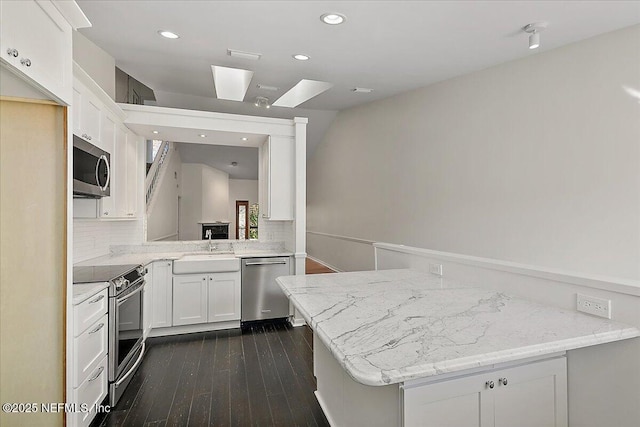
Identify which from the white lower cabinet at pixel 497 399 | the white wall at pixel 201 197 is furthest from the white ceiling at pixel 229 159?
the white lower cabinet at pixel 497 399

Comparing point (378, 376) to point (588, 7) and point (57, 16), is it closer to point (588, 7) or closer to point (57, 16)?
point (57, 16)

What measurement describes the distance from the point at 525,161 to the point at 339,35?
2103 mm

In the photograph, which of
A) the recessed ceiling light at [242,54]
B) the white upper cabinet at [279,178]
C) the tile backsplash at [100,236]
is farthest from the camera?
the white upper cabinet at [279,178]

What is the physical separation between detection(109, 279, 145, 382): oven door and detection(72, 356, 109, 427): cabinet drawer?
0.08m

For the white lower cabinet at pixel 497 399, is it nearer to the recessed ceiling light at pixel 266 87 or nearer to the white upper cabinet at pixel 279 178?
the white upper cabinet at pixel 279 178

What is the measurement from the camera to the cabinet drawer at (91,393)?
1.84 meters

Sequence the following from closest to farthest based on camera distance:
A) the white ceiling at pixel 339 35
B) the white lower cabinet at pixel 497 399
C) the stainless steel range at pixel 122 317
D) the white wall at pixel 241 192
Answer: the white lower cabinet at pixel 497 399
the stainless steel range at pixel 122 317
the white ceiling at pixel 339 35
the white wall at pixel 241 192

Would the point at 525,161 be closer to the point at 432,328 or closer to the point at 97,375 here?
the point at 432,328

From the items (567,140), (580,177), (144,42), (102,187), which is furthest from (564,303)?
(144,42)

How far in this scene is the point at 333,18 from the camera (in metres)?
2.59

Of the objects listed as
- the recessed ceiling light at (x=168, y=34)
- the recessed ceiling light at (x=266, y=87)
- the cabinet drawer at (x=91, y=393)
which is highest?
the recessed ceiling light at (x=266, y=87)

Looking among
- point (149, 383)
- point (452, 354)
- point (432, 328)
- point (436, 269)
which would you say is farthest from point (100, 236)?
point (452, 354)

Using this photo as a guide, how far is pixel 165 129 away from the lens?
3.71 meters

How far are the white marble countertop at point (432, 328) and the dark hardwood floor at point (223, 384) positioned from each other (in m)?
0.98
